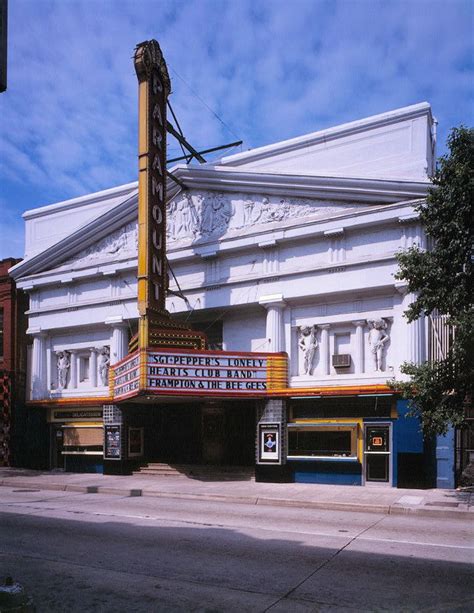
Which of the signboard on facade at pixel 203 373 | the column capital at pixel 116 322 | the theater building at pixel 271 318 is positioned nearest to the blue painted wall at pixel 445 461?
the theater building at pixel 271 318

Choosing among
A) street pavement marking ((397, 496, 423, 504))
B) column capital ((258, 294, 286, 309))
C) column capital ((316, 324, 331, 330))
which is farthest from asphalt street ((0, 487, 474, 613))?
column capital ((258, 294, 286, 309))

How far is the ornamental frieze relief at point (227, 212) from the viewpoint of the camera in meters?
22.6

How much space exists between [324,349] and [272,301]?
8.38 ft

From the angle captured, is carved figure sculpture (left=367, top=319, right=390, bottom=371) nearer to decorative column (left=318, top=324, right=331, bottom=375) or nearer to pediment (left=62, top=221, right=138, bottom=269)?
decorative column (left=318, top=324, right=331, bottom=375)

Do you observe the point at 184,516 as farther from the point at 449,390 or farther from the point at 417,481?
the point at 417,481

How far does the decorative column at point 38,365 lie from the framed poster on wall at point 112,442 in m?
5.02

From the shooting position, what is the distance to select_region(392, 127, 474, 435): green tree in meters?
14.3

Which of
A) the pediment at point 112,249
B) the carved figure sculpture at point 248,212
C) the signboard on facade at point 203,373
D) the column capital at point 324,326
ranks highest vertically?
the carved figure sculpture at point 248,212

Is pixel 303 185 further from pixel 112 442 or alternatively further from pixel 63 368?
pixel 63 368

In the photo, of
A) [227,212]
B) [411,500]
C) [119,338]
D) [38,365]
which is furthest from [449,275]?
[38,365]

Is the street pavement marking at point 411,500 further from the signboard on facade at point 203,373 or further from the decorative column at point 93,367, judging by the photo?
the decorative column at point 93,367

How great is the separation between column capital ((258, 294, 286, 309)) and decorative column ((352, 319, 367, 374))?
2.79m

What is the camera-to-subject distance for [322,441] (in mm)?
21219

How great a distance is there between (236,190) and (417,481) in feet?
40.8
